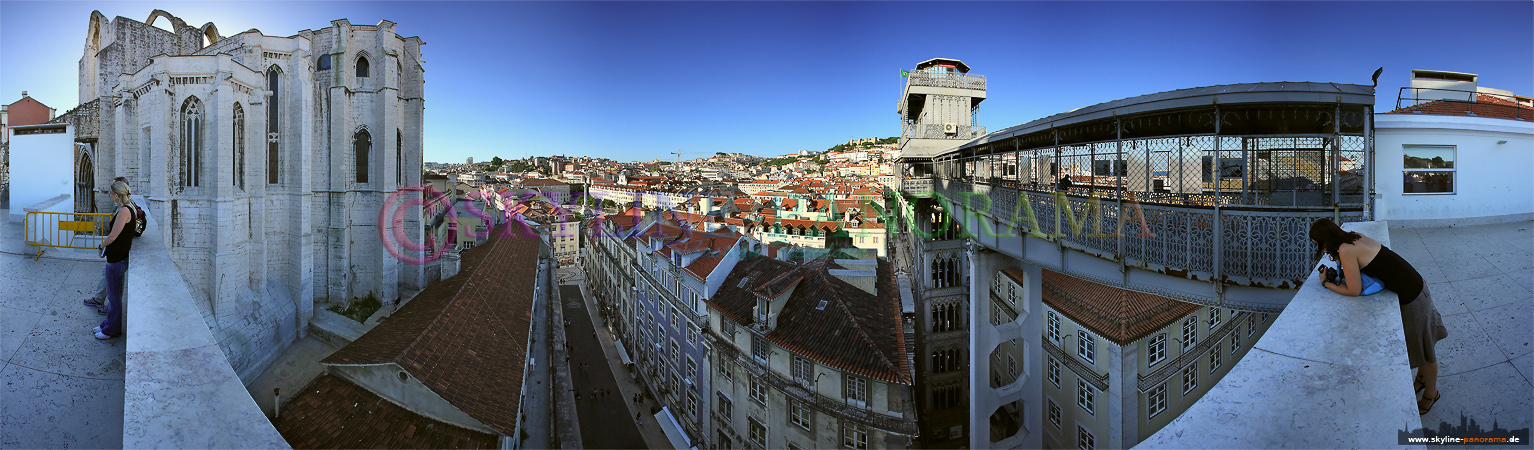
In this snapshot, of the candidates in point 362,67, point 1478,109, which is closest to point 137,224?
point 362,67

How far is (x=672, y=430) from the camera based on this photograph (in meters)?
17.1

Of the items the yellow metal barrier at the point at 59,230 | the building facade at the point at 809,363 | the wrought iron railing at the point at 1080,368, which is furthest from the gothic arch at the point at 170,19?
the wrought iron railing at the point at 1080,368

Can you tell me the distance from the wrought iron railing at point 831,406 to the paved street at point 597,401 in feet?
21.2

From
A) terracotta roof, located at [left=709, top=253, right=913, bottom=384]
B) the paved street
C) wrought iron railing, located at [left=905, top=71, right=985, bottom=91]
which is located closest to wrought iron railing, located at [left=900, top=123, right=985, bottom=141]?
wrought iron railing, located at [left=905, top=71, right=985, bottom=91]

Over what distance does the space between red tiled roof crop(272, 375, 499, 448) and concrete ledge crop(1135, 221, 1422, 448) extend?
862 centimetres

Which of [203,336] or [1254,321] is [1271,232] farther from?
[1254,321]

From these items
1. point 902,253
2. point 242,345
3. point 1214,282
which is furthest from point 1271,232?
point 902,253

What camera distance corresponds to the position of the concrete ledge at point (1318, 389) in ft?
9.12

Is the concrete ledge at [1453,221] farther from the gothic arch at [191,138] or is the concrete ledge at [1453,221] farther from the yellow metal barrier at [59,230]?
the gothic arch at [191,138]

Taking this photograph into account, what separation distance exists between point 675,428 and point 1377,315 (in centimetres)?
1674

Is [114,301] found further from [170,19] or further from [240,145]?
[170,19]

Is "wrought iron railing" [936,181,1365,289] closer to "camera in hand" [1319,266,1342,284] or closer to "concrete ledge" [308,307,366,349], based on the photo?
"camera in hand" [1319,266,1342,284]

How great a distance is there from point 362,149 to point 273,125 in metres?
→ 2.49

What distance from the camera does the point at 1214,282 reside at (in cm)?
459
